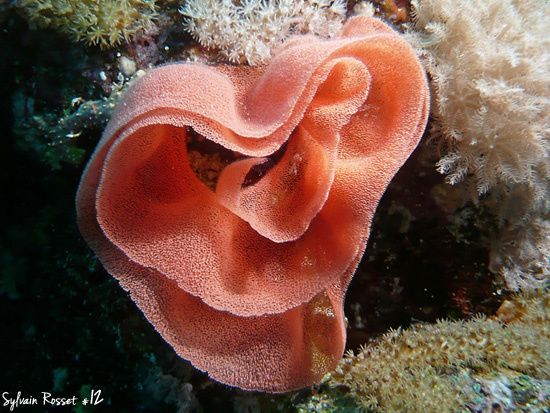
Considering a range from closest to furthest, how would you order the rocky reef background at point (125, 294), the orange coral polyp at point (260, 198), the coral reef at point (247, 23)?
the orange coral polyp at point (260, 198), the coral reef at point (247, 23), the rocky reef background at point (125, 294)

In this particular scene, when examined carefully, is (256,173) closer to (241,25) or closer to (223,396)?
(241,25)

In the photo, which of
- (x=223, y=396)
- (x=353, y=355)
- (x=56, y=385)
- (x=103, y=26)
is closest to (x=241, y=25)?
(x=103, y=26)

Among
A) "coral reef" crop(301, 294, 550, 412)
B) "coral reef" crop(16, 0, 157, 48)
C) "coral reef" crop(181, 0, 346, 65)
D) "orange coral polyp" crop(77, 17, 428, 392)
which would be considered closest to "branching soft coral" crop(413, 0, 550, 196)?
"orange coral polyp" crop(77, 17, 428, 392)

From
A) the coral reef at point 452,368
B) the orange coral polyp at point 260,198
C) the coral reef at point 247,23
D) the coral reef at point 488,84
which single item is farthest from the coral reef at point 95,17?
the coral reef at point 452,368

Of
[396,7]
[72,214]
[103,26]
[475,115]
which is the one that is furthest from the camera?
[72,214]

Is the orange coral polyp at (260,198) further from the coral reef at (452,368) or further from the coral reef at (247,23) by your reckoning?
the coral reef at (452,368)
